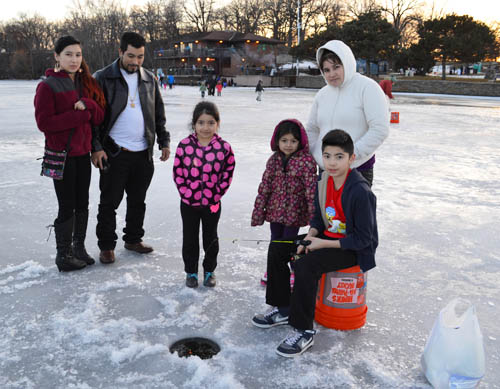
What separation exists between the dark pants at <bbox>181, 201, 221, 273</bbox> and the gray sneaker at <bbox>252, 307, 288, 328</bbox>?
67cm

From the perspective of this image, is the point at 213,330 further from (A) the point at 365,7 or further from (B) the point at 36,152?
(A) the point at 365,7

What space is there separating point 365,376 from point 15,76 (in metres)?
77.8

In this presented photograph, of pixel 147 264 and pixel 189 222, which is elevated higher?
pixel 189 222

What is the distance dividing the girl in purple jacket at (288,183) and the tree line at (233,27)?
3870 cm

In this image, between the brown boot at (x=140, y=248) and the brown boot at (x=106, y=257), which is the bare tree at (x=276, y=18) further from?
the brown boot at (x=106, y=257)

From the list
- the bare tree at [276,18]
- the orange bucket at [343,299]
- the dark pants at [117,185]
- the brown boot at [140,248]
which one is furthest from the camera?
the bare tree at [276,18]

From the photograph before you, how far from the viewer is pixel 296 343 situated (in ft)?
7.97

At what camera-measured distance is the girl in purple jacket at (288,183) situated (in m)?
2.89

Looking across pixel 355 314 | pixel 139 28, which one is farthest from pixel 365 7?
pixel 355 314

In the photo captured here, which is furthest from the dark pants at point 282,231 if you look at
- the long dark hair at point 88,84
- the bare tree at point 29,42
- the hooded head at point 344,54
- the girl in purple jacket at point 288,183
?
the bare tree at point 29,42

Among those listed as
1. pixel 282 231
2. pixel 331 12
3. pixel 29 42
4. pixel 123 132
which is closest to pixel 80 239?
pixel 123 132

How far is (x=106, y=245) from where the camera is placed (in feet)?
11.9

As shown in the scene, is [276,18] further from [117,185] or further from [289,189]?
[289,189]

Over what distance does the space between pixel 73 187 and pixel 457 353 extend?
2800 millimetres
